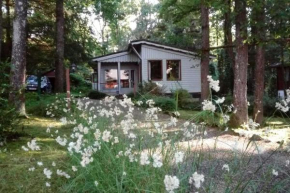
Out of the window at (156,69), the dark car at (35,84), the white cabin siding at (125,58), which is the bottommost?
the dark car at (35,84)

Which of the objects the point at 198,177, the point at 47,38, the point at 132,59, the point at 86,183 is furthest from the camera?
the point at 132,59

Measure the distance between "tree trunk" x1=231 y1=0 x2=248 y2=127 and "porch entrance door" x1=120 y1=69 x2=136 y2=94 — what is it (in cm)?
1443

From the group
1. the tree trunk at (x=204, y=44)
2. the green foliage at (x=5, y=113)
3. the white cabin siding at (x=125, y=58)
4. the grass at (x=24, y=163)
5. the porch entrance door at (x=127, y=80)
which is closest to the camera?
the grass at (x=24, y=163)

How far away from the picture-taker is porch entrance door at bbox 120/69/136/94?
22.7 meters

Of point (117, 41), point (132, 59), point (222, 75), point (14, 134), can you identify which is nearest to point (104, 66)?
point (132, 59)

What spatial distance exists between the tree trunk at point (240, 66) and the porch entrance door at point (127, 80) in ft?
47.3

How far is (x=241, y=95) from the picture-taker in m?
8.41

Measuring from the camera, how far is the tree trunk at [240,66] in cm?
820

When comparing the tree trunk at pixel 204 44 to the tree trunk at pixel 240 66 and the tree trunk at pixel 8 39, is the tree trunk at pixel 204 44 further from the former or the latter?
the tree trunk at pixel 8 39

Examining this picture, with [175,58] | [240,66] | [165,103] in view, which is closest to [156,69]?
[175,58]

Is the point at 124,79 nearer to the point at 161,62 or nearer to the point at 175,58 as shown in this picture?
the point at 161,62

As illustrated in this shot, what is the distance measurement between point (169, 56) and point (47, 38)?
25.3ft

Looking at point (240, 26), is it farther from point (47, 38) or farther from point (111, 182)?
point (47, 38)

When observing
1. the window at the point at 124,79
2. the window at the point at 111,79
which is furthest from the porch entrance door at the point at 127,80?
the window at the point at 111,79
